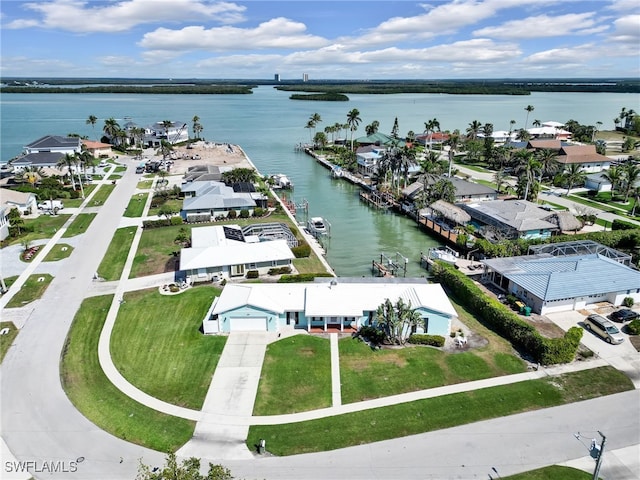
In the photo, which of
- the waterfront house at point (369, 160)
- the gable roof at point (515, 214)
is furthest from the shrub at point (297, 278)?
the waterfront house at point (369, 160)

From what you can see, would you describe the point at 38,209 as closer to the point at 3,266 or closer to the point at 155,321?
the point at 3,266

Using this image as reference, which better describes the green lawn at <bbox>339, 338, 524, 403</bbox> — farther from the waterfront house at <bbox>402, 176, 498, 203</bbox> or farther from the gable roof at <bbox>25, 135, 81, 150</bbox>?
the gable roof at <bbox>25, 135, 81, 150</bbox>

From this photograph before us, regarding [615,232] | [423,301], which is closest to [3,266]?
[423,301]

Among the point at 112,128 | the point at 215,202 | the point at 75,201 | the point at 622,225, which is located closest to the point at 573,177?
the point at 622,225

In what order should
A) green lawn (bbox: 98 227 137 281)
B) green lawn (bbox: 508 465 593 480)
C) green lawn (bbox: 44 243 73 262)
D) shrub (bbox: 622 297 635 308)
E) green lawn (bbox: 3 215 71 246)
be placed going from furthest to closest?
green lawn (bbox: 3 215 71 246) → green lawn (bbox: 44 243 73 262) → green lawn (bbox: 98 227 137 281) → shrub (bbox: 622 297 635 308) → green lawn (bbox: 508 465 593 480)

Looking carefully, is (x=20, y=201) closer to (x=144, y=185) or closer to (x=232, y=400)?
(x=144, y=185)

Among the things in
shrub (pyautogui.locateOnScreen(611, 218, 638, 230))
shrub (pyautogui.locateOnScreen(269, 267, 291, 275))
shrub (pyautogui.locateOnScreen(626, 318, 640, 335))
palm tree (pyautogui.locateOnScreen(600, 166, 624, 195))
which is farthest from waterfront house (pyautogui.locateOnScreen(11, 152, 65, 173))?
palm tree (pyautogui.locateOnScreen(600, 166, 624, 195))
